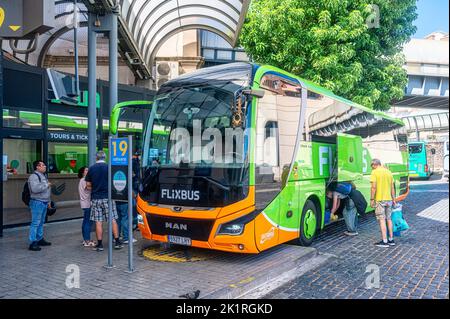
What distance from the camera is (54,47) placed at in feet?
57.9

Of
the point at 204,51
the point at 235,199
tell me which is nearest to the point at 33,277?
the point at 235,199

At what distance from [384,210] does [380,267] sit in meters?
1.98

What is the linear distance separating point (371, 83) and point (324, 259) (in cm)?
955

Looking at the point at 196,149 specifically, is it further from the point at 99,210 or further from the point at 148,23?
the point at 148,23

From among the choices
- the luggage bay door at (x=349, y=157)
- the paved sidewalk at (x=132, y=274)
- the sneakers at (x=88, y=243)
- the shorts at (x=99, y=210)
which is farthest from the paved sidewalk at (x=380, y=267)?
the sneakers at (x=88, y=243)

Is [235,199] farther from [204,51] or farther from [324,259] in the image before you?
[204,51]

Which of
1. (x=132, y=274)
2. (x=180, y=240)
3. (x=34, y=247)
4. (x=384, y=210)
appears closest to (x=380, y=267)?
(x=384, y=210)

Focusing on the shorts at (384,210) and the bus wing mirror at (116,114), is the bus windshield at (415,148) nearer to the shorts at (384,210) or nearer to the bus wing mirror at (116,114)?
the shorts at (384,210)

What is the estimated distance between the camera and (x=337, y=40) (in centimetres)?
1355

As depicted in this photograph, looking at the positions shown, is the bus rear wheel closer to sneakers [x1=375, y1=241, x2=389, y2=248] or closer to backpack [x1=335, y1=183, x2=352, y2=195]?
backpack [x1=335, y1=183, x2=352, y2=195]

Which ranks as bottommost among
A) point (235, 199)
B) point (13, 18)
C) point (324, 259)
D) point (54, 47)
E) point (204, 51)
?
point (324, 259)

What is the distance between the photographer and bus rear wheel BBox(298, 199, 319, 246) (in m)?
7.94

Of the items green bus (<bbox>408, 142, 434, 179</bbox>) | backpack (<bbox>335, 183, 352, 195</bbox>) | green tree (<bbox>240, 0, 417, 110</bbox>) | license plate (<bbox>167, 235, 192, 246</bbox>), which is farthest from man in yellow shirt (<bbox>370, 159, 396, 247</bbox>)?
green bus (<bbox>408, 142, 434, 179</bbox>)

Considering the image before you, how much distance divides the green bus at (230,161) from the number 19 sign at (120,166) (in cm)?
45
